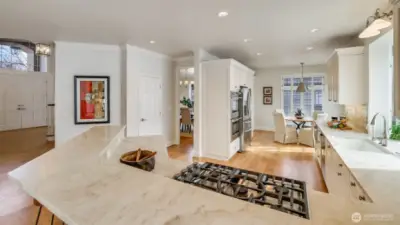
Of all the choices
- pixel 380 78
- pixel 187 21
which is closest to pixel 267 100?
pixel 380 78

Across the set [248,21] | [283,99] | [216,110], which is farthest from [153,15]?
[283,99]

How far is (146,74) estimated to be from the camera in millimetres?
5086

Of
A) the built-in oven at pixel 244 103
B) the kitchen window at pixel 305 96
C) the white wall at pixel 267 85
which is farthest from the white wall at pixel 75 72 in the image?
the kitchen window at pixel 305 96

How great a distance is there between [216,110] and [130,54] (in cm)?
225

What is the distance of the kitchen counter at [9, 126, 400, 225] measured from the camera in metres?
0.76

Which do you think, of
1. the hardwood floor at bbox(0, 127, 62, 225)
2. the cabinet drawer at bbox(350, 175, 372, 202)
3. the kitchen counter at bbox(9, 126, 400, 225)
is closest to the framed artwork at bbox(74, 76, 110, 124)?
the hardwood floor at bbox(0, 127, 62, 225)

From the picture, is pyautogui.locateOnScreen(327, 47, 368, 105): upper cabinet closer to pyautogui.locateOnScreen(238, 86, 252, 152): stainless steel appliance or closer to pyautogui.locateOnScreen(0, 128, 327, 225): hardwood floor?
pyautogui.locateOnScreen(0, 128, 327, 225): hardwood floor

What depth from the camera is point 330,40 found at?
168 inches

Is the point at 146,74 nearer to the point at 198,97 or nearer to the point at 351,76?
the point at 198,97

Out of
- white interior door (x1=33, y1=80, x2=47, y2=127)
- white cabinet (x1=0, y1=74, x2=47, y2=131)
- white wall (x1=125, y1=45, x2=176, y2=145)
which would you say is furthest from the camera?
white interior door (x1=33, y1=80, x2=47, y2=127)

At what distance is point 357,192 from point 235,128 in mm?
3586

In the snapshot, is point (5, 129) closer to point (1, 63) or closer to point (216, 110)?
point (1, 63)

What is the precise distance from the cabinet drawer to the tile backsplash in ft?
7.09

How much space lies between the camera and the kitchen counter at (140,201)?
0.76m
